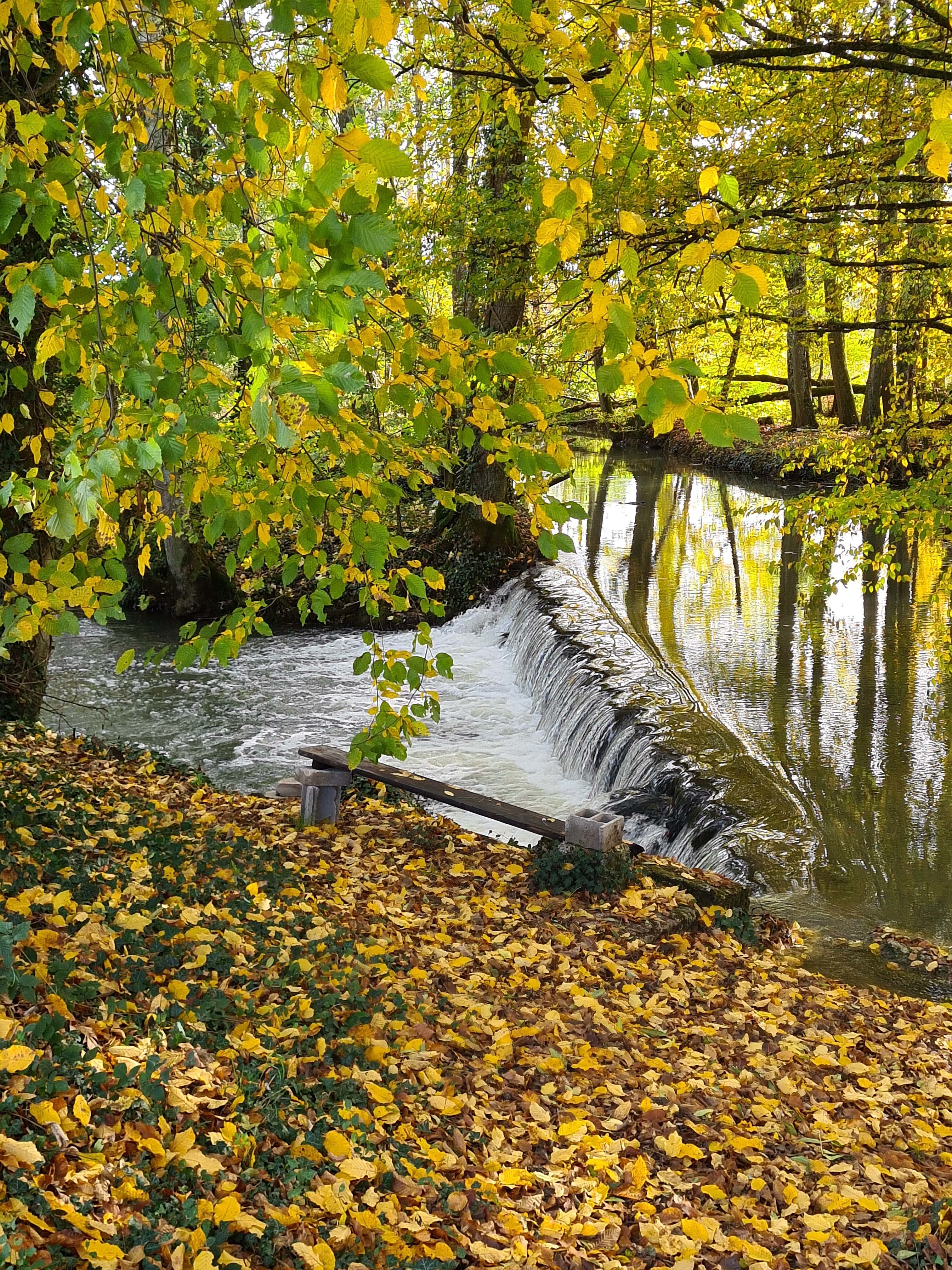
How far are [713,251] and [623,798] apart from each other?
6435mm

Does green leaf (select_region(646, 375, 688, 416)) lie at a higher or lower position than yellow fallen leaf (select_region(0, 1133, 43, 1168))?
higher

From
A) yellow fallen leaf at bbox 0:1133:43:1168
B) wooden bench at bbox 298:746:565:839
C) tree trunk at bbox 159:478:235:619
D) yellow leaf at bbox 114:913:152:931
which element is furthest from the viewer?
tree trunk at bbox 159:478:235:619

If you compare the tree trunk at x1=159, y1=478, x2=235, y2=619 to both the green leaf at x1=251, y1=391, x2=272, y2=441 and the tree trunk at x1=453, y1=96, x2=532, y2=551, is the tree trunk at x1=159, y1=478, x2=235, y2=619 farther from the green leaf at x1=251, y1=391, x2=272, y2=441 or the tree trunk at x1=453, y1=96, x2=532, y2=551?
the green leaf at x1=251, y1=391, x2=272, y2=441

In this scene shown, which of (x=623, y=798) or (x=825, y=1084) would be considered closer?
(x=825, y=1084)

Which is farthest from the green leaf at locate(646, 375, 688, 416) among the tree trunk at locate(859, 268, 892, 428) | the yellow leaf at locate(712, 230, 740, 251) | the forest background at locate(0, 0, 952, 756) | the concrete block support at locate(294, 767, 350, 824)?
the tree trunk at locate(859, 268, 892, 428)

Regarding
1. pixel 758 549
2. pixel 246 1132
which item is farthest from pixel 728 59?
pixel 758 549

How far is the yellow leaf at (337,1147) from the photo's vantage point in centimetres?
298

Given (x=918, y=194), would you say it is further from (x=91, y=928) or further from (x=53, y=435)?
(x=91, y=928)

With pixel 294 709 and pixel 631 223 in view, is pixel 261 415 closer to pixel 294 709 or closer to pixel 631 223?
pixel 631 223

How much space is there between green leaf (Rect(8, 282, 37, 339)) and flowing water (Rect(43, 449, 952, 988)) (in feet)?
16.5

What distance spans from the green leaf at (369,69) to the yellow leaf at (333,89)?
36 millimetres

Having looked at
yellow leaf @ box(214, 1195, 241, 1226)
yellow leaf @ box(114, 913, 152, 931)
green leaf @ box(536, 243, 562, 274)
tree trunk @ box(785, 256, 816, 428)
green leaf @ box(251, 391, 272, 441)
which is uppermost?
tree trunk @ box(785, 256, 816, 428)

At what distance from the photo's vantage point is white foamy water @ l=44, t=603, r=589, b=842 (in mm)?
9266

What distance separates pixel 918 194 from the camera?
7.52m
